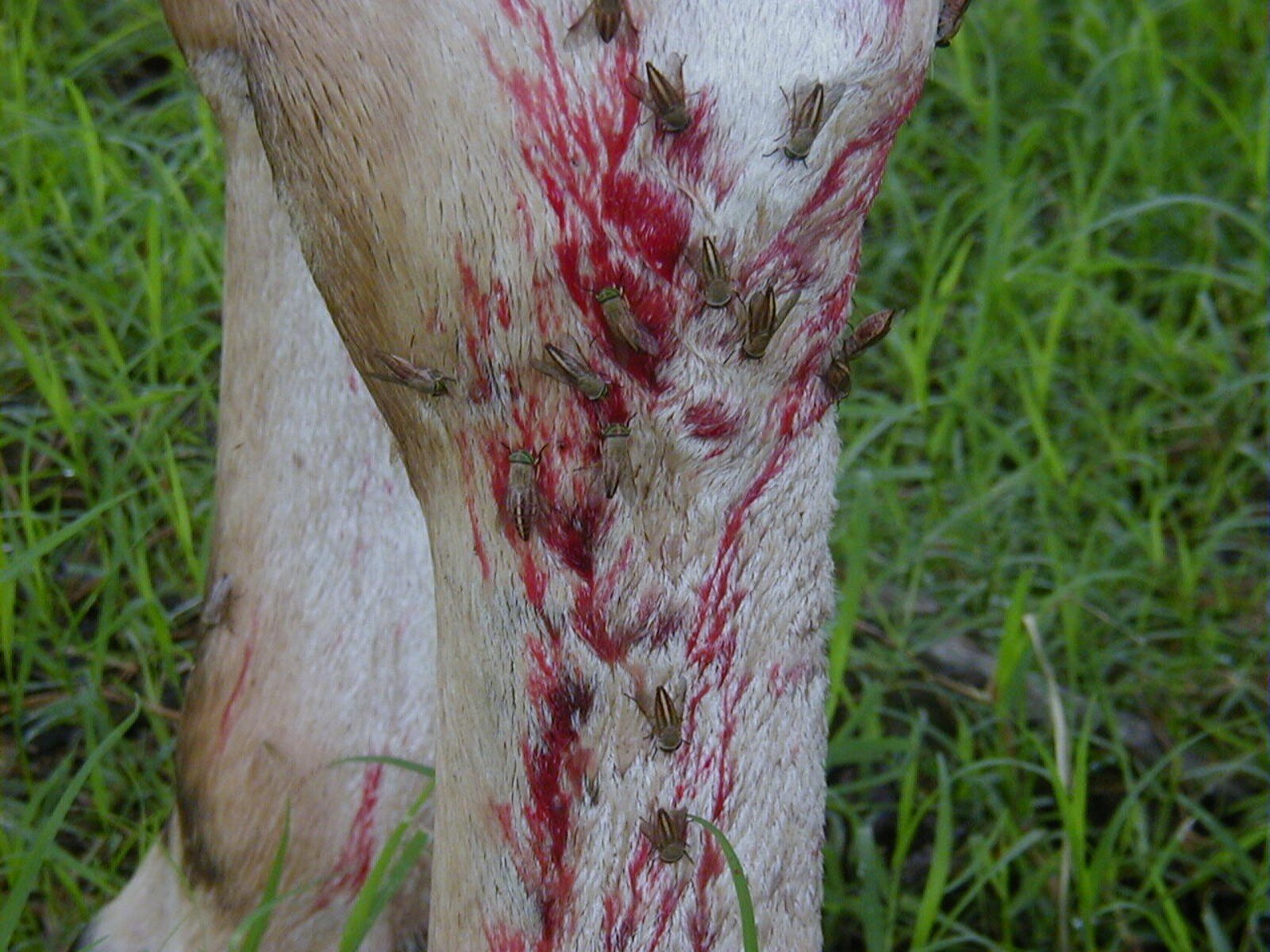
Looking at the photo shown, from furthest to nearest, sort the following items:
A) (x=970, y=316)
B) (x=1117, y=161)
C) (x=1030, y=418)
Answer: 1. (x=1117, y=161)
2. (x=970, y=316)
3. (x=1030, y=418)

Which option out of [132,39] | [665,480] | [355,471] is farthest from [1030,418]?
[132,39]

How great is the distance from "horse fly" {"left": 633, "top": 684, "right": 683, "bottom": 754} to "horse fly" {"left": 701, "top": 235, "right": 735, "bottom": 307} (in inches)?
9.9

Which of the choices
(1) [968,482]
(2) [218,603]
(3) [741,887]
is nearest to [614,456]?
(3) [741,887]

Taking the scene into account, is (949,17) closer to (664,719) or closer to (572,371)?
A: (572,371)

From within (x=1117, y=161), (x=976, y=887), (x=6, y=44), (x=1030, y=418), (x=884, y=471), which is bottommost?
(x=976, y=887)

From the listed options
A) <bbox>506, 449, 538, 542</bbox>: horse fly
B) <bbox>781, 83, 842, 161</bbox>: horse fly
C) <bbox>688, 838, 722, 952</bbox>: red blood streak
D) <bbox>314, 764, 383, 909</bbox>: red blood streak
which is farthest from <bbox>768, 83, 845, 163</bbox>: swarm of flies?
<bbox>314, 764, 383, 909</bbox>: red blood streak

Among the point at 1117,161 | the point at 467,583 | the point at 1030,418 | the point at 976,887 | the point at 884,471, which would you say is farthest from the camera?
the point at 1117,161

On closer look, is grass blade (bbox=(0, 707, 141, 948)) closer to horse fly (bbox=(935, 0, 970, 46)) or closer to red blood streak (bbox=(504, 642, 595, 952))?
red blood streak (bbox=(504, 642, 595, 952))

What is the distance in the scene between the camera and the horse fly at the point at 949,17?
41.0 inches

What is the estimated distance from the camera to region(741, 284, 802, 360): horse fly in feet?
3.05

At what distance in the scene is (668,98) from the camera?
871mm

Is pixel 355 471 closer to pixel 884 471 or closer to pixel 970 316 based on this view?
pixel 884 471

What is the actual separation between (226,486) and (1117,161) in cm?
182

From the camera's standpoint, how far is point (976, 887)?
1.68 metres
